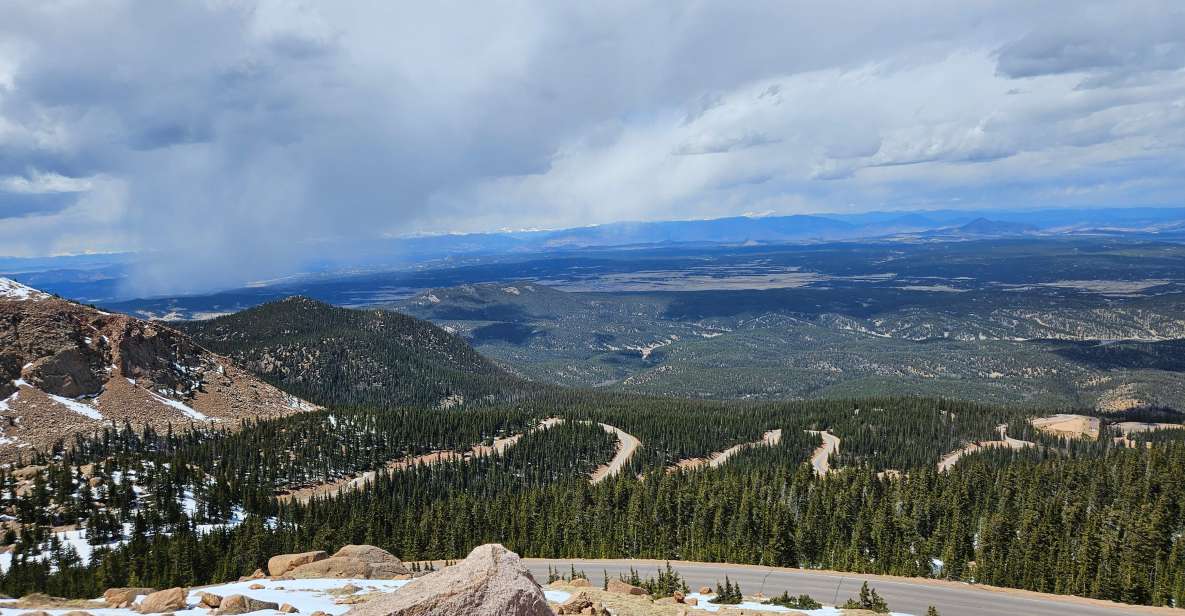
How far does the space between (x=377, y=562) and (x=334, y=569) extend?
4889mm

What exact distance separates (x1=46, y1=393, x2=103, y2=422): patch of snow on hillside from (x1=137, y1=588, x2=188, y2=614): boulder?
14144cm

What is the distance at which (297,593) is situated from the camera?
52.3 meters

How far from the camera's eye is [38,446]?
143 m

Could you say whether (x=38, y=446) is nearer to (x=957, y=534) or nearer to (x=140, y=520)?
(x=140, y=520)

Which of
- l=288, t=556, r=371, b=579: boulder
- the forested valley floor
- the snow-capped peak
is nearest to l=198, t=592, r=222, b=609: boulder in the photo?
l=288, t=556, r=371, b=579: boulder

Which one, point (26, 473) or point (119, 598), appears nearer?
point (119, 598)

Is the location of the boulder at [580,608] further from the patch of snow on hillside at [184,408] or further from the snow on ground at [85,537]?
the patch of snow on hillside at [184,408]

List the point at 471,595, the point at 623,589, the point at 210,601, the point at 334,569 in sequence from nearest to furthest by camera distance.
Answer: the point at 471,595, the point at 210,601, the point at 623,589, the point at 334,569

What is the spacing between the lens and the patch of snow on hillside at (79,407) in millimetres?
158125

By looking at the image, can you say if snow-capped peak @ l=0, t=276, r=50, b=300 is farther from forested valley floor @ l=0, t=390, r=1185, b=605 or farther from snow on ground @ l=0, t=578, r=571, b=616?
snow on ground @ l=0, t=578, r=571, b=616

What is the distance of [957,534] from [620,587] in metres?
68.5

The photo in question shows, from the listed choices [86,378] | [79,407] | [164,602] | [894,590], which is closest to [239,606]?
[164,602]

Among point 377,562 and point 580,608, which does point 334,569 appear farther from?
point 580,608

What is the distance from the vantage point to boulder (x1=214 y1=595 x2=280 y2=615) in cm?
4270
